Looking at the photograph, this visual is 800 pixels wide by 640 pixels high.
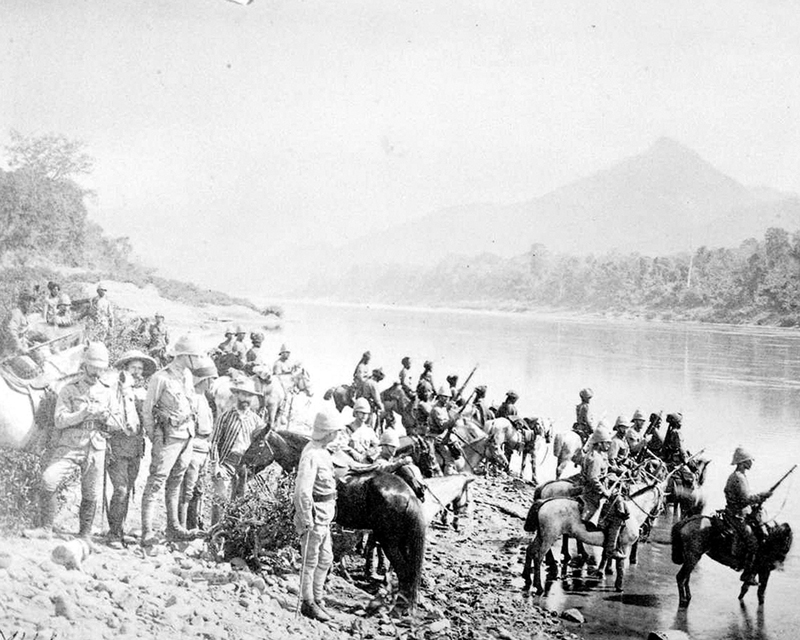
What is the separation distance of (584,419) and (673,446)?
50.5 inches

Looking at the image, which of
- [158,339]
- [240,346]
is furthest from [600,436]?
[158,339]

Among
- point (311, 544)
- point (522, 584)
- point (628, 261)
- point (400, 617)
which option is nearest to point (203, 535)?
point (311, 544)

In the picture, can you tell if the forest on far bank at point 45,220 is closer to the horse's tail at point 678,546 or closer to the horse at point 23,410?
the horse at point 23,410

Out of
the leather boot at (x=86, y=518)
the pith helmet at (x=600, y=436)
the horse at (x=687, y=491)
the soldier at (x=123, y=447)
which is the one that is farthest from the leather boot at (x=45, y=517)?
the horse at (x=687, y=491)

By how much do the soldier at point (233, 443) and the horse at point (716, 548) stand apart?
9.45 ft

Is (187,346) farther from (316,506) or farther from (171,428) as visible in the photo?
(316,506)

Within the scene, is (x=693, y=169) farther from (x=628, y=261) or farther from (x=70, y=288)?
(x=70, y=288)

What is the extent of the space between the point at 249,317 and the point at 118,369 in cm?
225

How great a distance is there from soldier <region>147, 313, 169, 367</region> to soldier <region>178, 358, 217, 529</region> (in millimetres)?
1773

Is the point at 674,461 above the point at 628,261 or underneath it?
underneath

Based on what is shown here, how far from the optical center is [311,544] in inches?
175

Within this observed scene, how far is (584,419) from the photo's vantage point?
28.2 ft

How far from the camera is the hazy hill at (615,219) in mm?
6281

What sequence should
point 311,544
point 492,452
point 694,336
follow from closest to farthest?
point 311,544 < point 492,452 < point 694,336
